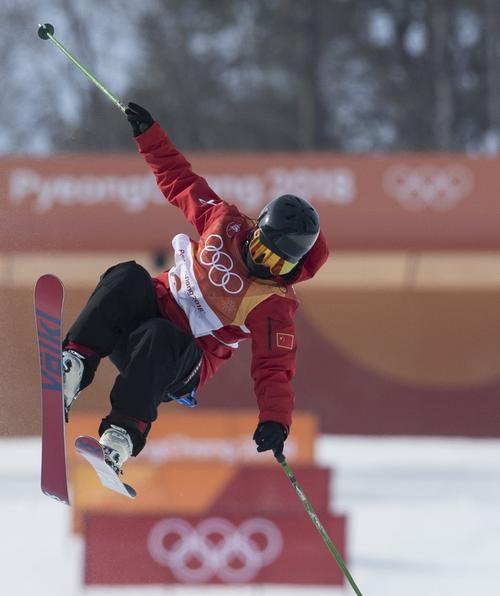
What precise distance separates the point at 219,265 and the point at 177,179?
456mm

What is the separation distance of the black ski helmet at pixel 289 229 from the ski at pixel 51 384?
83 centimetres

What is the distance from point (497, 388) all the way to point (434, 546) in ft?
15.4

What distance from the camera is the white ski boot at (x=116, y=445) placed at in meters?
4.93

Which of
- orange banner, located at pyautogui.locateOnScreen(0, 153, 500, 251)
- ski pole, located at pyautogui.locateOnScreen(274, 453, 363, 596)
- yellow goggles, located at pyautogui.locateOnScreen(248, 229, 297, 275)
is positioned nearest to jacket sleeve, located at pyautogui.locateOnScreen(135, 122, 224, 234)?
yellow goggles, located at pyautogui.locateOnScreen(248, 229, 297, 275)

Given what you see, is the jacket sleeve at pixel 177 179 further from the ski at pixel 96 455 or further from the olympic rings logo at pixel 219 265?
the ski at pixel 96 455

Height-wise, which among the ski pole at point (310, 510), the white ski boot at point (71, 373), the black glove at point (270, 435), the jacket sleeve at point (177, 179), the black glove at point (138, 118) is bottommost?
the ski pole at point (310, 510)

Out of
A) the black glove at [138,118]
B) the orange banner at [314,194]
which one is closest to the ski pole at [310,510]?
the black glove at [138,118]

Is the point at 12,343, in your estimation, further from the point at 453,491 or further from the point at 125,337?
the point at 453,491

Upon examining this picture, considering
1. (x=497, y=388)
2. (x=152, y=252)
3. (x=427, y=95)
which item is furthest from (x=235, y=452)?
(x=427, y=95)

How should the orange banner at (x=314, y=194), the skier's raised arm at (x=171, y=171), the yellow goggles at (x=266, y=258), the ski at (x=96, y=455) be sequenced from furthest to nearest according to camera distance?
the orange banner at (x=314, y=194)
the skier's raised arm at (x=171, y=171)
the yellow goggles at (x=266, y=258)
the ski at (x=96, y=455)

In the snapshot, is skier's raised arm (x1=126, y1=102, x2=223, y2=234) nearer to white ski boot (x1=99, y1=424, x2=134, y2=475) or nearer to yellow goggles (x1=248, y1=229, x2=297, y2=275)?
yellow goggles (x1=248, y1=229, x2=297, y2=275)

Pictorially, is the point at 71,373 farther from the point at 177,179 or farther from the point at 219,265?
the point at 177,179

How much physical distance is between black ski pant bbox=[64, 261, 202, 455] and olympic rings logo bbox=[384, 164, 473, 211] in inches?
282

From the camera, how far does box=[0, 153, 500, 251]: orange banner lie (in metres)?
12.0
